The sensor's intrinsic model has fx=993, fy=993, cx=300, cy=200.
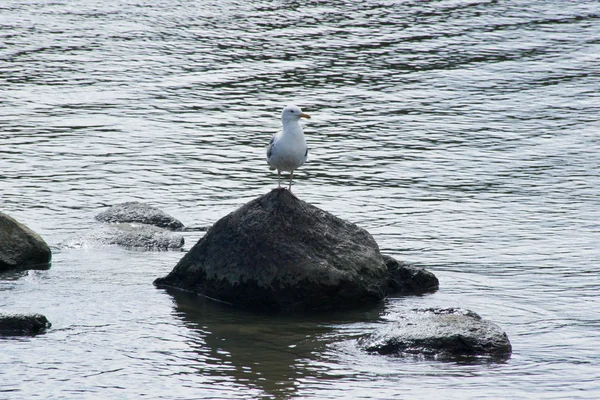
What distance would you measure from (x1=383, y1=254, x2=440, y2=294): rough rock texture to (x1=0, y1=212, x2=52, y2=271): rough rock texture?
16.8ft

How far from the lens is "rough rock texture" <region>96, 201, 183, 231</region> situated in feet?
56.1

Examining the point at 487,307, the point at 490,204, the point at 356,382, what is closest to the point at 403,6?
the point at 490,204

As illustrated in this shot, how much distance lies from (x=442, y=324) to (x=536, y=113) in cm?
1503

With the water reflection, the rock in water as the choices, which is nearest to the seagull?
the rock in water

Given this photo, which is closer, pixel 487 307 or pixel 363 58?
pixel 487 307

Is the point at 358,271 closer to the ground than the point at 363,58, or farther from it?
closer to the ground

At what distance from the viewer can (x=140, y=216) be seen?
17.2m

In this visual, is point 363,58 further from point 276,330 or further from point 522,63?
point 276,330

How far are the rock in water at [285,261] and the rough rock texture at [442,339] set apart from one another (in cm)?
157

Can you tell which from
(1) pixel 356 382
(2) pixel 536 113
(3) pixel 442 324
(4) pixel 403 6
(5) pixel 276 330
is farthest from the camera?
(4) pixel 403 6

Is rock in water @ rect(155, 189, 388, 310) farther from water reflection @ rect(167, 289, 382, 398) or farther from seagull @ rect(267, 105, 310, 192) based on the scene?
seagull @ rect(267, 105, 310, 192)

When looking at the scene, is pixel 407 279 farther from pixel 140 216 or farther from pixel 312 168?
pixel 312 168

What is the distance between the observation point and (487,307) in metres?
13.2

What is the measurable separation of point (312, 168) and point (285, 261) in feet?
28.1
